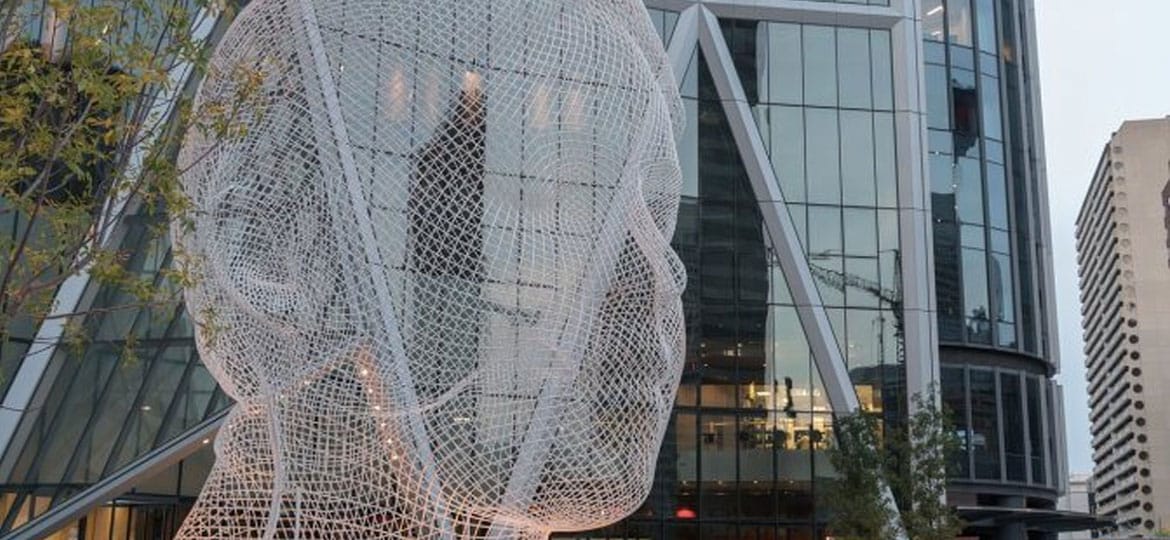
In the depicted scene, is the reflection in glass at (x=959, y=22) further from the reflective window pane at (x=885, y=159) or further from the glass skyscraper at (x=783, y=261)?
the reflective window pane at (x=885, y=159)

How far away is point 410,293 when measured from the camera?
15484 millimetres

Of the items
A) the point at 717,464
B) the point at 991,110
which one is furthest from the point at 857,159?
the point at 991,110

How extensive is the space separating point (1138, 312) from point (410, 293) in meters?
116

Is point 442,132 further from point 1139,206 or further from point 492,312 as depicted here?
point 1139,206

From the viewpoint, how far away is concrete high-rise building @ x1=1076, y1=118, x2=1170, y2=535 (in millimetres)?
115875

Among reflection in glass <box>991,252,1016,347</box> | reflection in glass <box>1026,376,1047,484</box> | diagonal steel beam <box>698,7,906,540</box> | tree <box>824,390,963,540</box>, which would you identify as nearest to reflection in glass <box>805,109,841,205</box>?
diagonal steel beam <box>698,7,906,540</box>

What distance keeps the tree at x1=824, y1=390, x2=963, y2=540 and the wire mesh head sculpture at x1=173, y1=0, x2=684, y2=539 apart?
33.8 feet

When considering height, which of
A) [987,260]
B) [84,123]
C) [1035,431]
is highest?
[987,260]

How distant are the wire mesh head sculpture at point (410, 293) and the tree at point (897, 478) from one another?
10317mm

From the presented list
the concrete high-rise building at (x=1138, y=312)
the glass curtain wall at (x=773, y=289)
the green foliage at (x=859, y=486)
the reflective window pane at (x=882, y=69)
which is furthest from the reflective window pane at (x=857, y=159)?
the concrete high-rise building at (x=1138, y=312)

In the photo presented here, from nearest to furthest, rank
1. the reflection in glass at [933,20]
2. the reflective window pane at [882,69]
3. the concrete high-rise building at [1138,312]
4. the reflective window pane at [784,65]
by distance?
the reflective window pane at [784,65] → the reflective window pane at [882,69] → the reflection in glass at [933,20] → the concrete high-rise building at [1138,312]

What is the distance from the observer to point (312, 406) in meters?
13.4

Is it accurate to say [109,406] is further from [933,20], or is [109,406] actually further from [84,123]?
[933,20]

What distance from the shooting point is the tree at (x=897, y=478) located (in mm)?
24516
